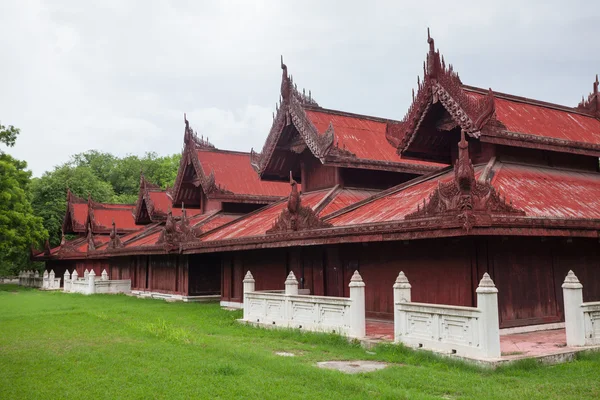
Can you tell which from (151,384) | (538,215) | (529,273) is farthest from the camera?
(529,273)

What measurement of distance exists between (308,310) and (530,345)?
15.6 feet

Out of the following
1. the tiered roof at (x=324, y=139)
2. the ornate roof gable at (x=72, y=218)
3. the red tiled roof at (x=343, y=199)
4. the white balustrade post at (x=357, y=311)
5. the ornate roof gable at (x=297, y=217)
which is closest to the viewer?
the white balustrade post at (x=357, y=311)

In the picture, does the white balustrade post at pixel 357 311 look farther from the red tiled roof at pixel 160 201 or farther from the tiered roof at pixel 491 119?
the red tiled roof at pixel 160 201

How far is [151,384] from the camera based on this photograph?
8.22m

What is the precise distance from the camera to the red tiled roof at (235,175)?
88.3 feet

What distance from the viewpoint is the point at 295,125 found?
67.0 feet

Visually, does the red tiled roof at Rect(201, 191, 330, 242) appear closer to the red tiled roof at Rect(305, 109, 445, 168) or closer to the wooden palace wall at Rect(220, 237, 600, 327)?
the red tiled roof at Rect(305, 109, 445, 168)

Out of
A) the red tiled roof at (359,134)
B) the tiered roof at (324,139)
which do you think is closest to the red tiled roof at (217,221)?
the tiered roof at (324,139)

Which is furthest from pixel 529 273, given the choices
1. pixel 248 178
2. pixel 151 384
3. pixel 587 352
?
pixel 248 178

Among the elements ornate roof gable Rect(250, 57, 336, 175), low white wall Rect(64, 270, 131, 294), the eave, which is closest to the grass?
the eave

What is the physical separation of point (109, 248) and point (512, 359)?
25200mm

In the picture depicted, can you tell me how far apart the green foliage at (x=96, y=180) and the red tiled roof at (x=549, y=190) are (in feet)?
97.3

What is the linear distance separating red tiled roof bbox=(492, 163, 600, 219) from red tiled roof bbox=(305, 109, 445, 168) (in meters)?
5.64

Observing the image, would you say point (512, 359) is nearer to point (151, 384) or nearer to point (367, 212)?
point (151, 384)
